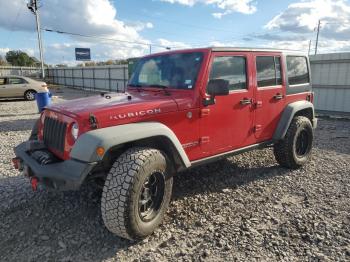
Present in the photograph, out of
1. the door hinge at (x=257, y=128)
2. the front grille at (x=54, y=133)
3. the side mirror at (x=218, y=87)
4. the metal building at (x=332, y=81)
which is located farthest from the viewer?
the metal building at (x=332, y=81)

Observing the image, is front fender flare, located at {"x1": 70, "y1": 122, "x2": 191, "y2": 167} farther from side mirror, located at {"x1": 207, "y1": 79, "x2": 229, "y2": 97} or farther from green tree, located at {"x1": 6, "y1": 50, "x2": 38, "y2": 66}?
Answer: green tree, located at {"x1": 6, "y1": 50, "x2": 38, "y2": 66}

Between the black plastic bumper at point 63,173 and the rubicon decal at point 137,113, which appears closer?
the black plastic bumper at point 63,173

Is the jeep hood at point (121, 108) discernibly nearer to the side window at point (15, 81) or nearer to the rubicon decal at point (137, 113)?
the rubicon decal at point (137, 113)

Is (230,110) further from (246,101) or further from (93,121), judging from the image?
(93,121)

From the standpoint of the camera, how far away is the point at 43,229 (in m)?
3.38

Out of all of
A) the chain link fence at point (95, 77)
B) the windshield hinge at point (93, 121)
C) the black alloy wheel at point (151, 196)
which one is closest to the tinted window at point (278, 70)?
the black alloy wheel at point (151, 196)

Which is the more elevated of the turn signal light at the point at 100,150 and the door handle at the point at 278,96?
the door handle at the point at 278,96

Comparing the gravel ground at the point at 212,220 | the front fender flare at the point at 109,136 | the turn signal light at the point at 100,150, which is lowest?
the gravel ground at the point at 212,220

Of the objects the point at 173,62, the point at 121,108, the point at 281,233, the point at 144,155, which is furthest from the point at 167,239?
the point at 173,62

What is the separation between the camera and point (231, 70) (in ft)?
13.4

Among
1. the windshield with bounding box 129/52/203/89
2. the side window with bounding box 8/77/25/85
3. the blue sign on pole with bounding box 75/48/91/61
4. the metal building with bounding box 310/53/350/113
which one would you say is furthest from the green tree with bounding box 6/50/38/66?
the windshield with bounding box 129/52/203/89

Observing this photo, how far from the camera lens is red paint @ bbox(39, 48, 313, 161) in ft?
10.4

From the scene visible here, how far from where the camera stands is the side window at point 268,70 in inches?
175

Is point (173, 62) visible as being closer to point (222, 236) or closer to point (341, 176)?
point (222, 236)
